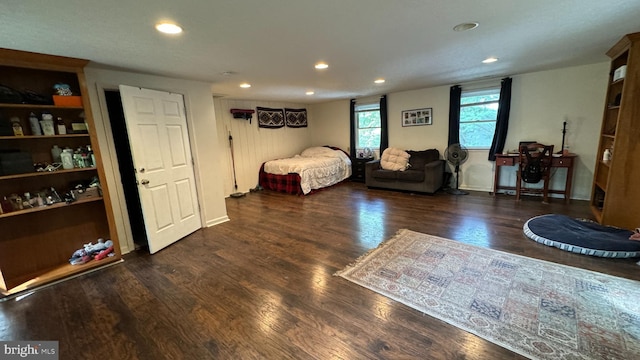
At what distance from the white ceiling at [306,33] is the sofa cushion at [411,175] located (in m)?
2.22

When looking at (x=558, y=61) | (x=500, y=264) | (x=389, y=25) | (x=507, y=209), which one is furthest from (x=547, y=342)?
(x=558, y=61)

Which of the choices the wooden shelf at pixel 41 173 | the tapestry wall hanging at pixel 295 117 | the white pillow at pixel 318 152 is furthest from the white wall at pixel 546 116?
the wooden shelf at pixel 41 173

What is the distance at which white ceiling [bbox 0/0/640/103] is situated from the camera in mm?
1609

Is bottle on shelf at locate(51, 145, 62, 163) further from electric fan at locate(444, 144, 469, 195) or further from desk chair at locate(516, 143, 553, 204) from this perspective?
desk chair at locate(516, 143, 553, 204)

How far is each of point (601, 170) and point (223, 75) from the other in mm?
5468

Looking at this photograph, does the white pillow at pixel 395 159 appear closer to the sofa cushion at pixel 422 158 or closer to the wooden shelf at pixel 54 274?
the sofa cushion at pixel 422 158

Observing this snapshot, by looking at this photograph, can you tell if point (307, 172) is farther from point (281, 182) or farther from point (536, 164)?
point (536, 164)

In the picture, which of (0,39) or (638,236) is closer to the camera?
(0,39)

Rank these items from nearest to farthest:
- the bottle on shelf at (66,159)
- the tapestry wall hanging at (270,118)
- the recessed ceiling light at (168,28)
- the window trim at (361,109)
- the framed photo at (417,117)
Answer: the recessed ceiling light at (168,28)
the bottle on shelf at (66,159)
the framed photo at (417,117)
the tapestry wall hanging at (270,118)
the window trim at (361,109)

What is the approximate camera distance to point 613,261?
243 cm

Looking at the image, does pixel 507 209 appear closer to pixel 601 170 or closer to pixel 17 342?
pixel 601 170

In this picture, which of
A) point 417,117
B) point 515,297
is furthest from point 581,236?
point 417,117

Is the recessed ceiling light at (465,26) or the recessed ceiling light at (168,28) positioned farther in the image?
the recessed ceiling light at (465,26)

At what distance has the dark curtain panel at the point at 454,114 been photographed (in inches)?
201
